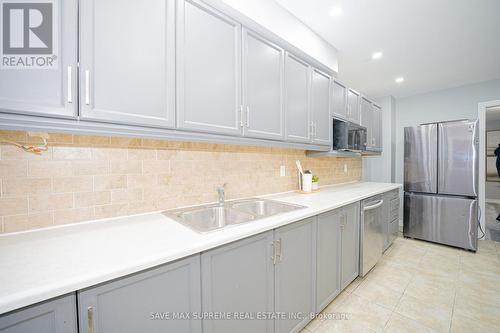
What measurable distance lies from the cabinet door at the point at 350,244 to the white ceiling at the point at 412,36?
1798 millimetres

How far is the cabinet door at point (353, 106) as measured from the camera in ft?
8.68

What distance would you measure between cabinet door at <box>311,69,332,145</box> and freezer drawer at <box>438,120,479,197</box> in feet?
6.74

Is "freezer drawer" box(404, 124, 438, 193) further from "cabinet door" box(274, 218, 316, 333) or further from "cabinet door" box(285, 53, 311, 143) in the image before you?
"cabinet door" box(274, 218, 316, 333)

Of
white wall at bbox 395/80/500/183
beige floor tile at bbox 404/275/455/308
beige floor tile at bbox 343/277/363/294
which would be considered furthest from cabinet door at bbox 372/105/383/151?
beige floor tile at bbox 343/277/363/294

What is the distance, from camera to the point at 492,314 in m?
1.67

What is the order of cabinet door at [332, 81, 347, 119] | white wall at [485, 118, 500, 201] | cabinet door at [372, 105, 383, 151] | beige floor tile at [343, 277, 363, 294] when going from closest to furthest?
beige floor tile at [343, 277, 363, 294]
cabinet door at [332, 81, 347, 119]
cabinet door at [372, 105, 383, 151]
white wall at [485, 118, 500, 201]

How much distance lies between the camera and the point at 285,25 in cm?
188

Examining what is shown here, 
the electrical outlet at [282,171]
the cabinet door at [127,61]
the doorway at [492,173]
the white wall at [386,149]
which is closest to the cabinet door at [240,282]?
the cabinet door at [127,61]

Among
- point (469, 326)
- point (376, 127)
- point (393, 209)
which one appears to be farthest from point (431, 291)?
point (376, 127)

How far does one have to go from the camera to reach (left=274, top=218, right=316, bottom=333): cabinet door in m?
1.28

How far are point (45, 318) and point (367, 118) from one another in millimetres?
3639

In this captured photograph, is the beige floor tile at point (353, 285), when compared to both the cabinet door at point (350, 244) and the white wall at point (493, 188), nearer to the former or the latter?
the cabinet door at point (350, 244)

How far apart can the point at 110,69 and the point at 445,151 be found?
4.07 metres

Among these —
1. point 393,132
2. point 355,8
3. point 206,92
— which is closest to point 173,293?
point 206,92
